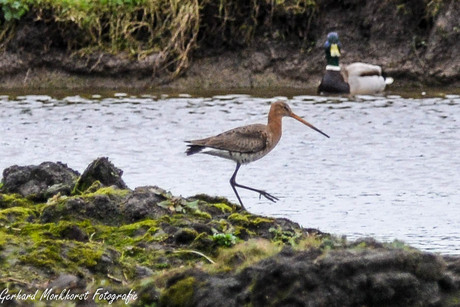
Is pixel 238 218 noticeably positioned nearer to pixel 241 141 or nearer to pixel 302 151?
pixel 241 141

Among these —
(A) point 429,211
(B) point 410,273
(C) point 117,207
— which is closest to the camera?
(B) point 410,273

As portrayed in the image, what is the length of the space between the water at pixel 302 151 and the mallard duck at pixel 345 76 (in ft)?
0.80

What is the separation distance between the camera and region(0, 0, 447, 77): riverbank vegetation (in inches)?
642

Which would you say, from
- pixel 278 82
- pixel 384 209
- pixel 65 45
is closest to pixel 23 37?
pixel 65 45

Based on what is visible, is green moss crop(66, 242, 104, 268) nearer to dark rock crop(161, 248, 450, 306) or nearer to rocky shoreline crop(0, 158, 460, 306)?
rocky shoreline crop(0, 158, 460, 306)

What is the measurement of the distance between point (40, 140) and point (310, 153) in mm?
3086

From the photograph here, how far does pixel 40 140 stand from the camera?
13.1 meters

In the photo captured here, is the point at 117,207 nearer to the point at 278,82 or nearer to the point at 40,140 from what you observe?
the point at 40,140

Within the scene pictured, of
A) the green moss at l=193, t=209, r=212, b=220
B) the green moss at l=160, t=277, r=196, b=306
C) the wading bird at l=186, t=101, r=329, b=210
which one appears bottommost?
the wading bird at l=186, t=101, r=329, b=210

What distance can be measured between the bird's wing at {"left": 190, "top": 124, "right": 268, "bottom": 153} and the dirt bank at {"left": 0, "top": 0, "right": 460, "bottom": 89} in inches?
267

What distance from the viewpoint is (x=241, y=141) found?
9.56 m

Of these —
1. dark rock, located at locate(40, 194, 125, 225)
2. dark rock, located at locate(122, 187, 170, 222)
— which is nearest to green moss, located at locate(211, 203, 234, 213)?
dark rock, located at locate(122, 187, 170, 222)

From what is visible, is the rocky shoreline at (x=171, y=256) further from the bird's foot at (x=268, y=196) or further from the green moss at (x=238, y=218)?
the bird's foot at (x=268, y=196)

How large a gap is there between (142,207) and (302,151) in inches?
208
